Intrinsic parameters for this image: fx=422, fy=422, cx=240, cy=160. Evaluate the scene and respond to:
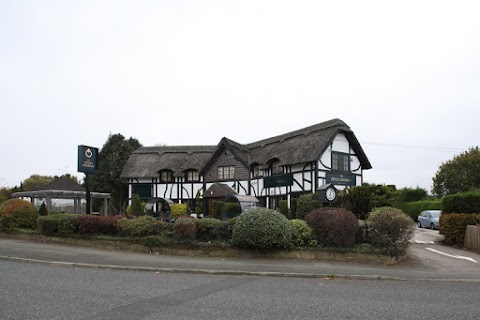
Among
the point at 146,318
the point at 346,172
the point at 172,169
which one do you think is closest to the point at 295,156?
the point at 346,172

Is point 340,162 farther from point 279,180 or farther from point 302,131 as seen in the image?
point 279,180

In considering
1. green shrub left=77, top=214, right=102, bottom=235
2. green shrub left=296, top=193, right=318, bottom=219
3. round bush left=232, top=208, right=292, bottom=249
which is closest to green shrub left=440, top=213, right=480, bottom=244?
green shrub left=296, top=193, right=318, bottom=219

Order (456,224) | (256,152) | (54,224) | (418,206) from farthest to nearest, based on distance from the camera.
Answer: (418,206) < (256,152) < (456,224) < (54,224)

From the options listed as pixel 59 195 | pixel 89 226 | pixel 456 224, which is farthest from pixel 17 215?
pixel 456 224

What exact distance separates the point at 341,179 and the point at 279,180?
4.83m

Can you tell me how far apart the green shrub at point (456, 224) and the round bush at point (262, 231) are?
9911 millimetres

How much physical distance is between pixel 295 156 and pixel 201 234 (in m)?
17.3

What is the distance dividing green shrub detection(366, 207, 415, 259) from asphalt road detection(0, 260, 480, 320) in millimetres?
3220

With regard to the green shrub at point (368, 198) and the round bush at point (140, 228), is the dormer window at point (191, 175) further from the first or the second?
the round bush at point (140, 228)

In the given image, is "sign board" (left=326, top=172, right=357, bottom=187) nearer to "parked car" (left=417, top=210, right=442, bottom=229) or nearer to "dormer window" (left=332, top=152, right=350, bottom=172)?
"dormer window" (left=332, top=152, right=350, bottom=172)

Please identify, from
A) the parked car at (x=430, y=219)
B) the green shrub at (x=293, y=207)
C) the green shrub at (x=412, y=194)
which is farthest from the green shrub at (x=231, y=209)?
the green shrub at (x=412, y=194)

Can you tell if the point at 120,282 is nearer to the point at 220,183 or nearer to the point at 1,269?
the point at 1,269

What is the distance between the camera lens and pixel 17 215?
2053cm

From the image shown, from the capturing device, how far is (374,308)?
318 inches
